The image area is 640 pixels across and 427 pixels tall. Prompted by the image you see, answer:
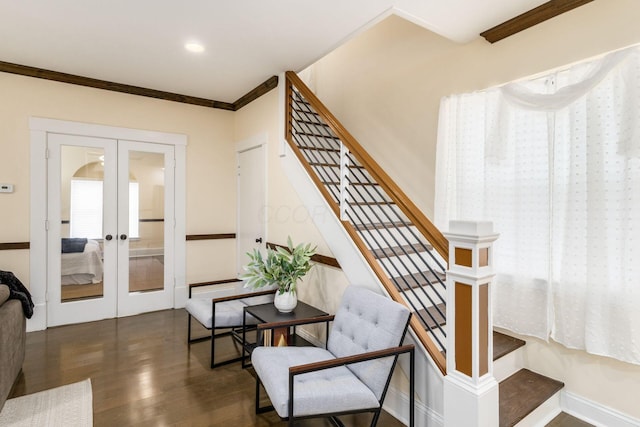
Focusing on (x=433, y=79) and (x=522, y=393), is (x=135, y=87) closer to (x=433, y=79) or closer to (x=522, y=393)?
(x=433, y=79)

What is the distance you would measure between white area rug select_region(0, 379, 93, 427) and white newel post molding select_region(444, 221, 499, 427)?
87.2 inches

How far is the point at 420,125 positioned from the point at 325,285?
1679 mm

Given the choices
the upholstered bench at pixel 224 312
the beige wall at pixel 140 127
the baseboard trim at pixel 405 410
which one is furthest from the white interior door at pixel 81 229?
the baseboard trim at pixel 405 410

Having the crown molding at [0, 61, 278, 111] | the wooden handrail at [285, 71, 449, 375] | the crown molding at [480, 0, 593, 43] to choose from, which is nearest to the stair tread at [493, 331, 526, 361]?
the wooden handrail at [285, 71, 449, 375]

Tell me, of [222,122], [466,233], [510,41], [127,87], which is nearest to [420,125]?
[510,41]

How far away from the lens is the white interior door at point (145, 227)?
4.13 meters

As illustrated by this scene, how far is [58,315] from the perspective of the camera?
3.79 metres

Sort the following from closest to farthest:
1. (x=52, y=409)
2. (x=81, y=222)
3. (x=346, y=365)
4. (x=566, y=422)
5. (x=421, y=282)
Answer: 1. (x=346, y=365)
2. (x=566, y=422)
3. (x=52, y=409)
4. (x=421, y=282)
5. (x=81, y=222)

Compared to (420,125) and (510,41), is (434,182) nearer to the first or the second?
(420,125)

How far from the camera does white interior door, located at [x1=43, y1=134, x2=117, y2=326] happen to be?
3.75 meters

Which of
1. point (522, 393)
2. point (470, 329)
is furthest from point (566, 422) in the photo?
point (470, 329)

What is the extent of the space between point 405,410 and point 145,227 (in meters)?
3.61

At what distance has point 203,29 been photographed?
8.97 ft

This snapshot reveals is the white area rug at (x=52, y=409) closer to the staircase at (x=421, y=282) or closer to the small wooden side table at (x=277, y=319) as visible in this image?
the small wooden side table at (x=277, y=319)
